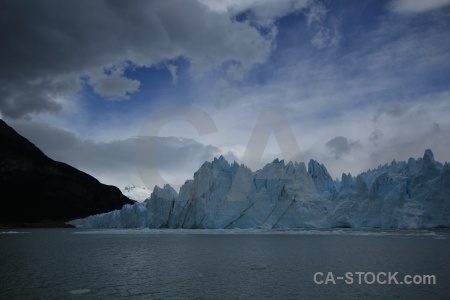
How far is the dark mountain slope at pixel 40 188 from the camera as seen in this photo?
371ft

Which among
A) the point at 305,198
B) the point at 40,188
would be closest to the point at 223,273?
the point at 305,198

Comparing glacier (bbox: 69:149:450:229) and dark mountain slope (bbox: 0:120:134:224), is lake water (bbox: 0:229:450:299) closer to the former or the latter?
glacier (bbox: 69:149:450:229)

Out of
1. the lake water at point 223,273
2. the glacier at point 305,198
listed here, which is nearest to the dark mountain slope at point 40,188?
the glacier at point 305,198

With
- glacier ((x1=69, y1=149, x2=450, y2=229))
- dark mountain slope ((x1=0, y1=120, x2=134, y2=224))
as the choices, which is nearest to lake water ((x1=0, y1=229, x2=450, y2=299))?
glacier ((x1=69, y1=149, x2=450, y2=229))

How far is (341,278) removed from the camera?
16453 mm

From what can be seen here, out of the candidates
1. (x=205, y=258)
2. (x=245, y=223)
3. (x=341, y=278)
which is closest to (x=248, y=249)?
(x=205, y=258)

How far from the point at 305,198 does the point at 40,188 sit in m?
107

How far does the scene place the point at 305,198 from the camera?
56125 mm

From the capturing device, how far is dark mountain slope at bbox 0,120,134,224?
11300 centimetres

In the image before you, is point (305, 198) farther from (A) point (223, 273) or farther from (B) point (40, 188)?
(B) point (40, 188)

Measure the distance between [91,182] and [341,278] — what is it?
481ft

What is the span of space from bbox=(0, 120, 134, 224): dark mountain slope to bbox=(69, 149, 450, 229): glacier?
7041 centimetres

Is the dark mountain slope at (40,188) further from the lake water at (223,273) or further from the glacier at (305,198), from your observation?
the lake water at (223,273)

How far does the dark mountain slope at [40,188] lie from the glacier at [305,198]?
7041 centimetres
